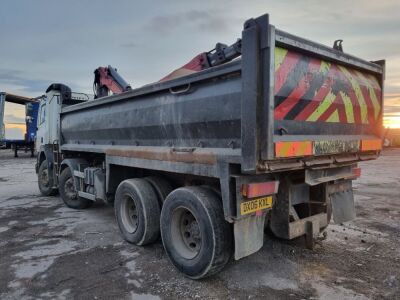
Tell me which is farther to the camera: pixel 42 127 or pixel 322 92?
pixel 42 127

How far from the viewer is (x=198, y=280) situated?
3857 millimetres

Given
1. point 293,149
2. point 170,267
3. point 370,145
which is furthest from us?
point 370,145

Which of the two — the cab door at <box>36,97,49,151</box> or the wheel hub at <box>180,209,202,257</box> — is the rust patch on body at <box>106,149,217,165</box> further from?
the cab door at <box>36,97,49,151</box>

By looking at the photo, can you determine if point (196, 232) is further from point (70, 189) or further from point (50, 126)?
point (50, 126)

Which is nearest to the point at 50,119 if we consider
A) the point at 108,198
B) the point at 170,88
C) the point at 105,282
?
the point at 108,198

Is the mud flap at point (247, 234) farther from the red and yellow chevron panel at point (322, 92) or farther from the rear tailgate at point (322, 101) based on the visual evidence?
the red and yellow chevron panel at point (322, 92)

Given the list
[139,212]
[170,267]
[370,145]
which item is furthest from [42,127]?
[370,145]

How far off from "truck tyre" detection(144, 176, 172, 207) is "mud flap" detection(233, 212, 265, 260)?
5.08ft

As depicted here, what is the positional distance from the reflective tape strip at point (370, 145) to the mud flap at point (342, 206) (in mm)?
655

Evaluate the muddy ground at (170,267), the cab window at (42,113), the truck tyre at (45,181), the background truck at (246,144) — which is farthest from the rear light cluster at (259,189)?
the cab window at (42,113)

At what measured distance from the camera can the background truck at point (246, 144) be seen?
3.29 meters

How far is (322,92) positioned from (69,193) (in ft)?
18.5

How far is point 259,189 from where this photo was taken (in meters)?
3.49

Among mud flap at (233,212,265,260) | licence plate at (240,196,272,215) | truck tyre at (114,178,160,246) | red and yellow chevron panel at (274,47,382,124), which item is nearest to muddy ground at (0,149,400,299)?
truck tyre at (114,178,160,246)
